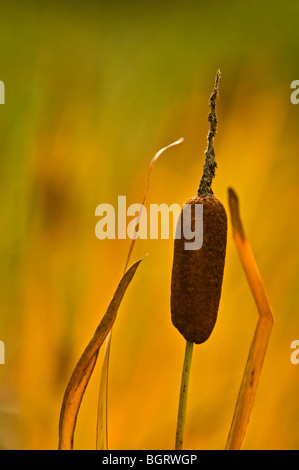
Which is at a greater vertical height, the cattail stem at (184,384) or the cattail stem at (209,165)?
the cattail stem at (209,165)

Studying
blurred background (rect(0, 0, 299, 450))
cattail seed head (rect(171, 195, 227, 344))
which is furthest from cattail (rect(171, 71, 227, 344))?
blurred background (rect(0, 0, 299, 450))

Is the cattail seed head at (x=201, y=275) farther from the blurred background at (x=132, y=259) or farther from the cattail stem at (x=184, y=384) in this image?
the blurred background at (x=132, y=259)

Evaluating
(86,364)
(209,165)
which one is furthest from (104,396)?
(209,165)

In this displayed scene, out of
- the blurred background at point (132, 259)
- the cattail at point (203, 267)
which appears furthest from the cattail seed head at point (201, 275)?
the blurred background at point (132, 259)

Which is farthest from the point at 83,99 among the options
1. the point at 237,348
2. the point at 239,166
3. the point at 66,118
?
the point at 237,348

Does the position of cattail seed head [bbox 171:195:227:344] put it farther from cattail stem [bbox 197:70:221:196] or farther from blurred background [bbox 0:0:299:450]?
blurred background [bbox 0:0:299:450]
